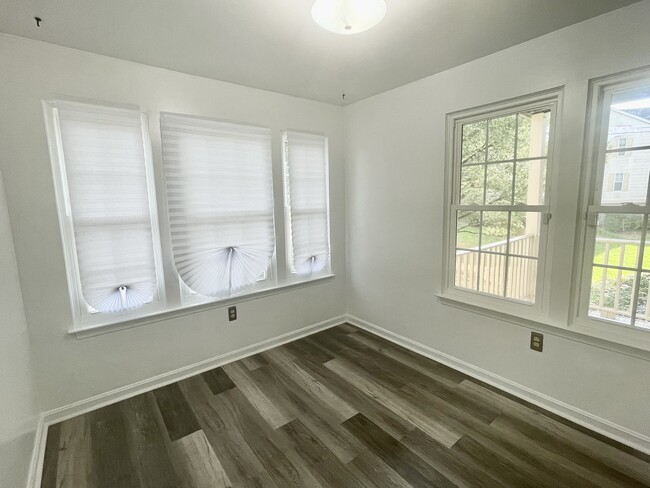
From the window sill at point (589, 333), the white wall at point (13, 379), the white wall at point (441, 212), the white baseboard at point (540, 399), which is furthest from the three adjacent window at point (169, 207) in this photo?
the window sill at point (589, 333)

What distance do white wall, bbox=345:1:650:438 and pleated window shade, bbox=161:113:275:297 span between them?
Answer: 104 centimetres

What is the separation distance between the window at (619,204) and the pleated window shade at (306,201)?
2.14 m

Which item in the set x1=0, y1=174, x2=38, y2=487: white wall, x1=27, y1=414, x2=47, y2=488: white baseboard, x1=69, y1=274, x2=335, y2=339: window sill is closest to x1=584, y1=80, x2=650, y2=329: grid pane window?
x1=69, y1=274, x2=335, y2=339: window sill

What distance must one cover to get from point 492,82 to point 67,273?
10.4 ft

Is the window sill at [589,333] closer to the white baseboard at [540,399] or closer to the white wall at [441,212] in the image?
the white wall at [441,212]

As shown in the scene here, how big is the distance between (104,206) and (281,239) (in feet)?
4.64

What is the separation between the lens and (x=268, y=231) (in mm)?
2818

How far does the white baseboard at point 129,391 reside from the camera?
167 cm

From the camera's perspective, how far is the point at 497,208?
87.0 inches

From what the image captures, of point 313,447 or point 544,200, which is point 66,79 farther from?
point 544,200

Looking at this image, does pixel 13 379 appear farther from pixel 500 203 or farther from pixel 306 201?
pixel 500 203

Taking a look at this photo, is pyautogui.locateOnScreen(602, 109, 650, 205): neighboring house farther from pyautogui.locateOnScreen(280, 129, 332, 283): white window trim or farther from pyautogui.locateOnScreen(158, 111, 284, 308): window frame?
pyautogui.locateOnScreen(158, 111, 284, 308): window frame

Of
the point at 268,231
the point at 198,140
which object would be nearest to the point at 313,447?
the point at 268,231

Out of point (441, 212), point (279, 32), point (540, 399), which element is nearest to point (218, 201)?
point (279, 32)
